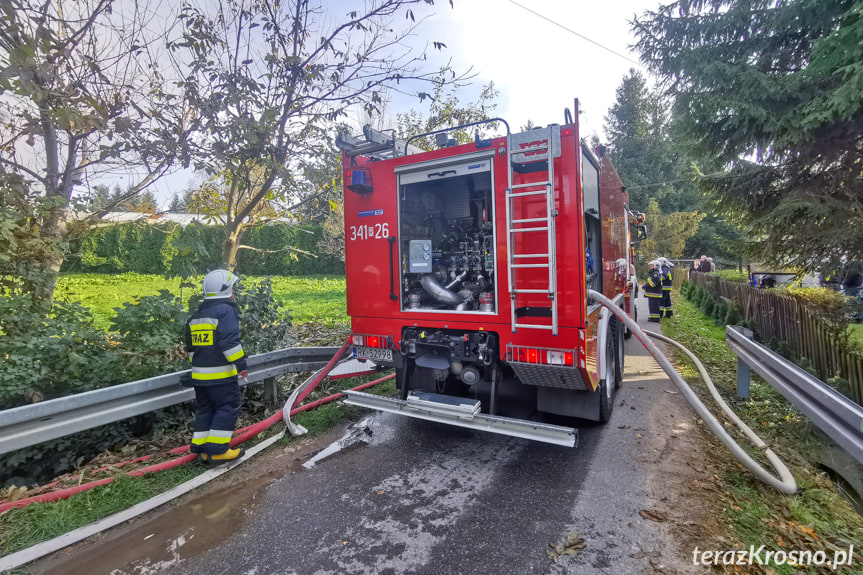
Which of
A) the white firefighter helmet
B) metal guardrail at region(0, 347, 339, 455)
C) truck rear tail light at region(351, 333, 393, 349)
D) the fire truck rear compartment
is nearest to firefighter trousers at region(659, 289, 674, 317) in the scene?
the fire truck rear compartment

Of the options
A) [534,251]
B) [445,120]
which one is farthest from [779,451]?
[445,120]

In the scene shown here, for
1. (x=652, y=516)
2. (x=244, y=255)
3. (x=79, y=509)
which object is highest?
(x=244, y=255)

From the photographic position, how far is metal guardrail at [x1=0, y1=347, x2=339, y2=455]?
2.80 meters

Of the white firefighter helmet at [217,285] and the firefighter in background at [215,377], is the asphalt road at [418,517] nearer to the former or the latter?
the firefighter in background at [215,377]

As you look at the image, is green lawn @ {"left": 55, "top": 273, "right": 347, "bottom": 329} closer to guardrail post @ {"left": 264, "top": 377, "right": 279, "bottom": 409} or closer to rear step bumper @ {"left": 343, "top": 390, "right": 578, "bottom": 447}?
guardrail post @ {"left": 264, "top": 377, "right": 279, "bottom": 409}

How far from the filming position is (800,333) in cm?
566

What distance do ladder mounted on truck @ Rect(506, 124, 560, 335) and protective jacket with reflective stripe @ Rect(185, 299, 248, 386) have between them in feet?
7.74

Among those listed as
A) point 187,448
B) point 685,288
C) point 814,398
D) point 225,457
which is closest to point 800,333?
point 814,398

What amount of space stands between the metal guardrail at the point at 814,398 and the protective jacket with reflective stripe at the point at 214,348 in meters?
4.27

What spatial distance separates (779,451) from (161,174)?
703cm

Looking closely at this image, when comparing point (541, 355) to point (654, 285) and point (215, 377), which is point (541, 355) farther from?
point (654, 285)

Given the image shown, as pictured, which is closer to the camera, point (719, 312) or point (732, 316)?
point (732, 316)

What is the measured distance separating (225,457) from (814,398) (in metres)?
4.58

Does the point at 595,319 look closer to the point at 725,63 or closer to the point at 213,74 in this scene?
the point at 213,74
